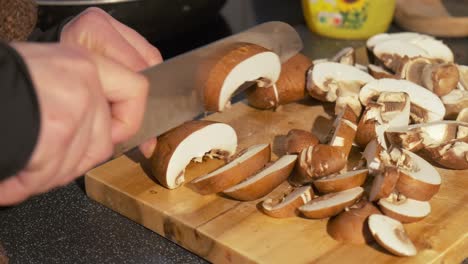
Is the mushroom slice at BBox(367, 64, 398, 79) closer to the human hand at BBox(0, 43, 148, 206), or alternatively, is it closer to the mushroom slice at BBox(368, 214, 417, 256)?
the mushroom slice at BBox(368, 214, 417, 256)

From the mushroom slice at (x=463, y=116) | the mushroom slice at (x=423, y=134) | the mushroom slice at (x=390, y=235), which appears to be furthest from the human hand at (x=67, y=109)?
the mushroom slice at (x=463, y=116)

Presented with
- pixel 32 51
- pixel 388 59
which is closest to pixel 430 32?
pixel 388 59

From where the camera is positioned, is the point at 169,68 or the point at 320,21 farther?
the point at 320,21

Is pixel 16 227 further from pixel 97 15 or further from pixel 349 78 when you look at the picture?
pixel 349 78

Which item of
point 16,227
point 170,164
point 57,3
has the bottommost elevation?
point 16,227

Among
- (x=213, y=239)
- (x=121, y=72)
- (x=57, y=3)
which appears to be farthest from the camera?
(x=57, y=3)

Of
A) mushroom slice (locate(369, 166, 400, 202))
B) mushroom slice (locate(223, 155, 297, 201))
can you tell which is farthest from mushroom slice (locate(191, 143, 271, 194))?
mushroom slice (locate(369, 166, 400, 202))

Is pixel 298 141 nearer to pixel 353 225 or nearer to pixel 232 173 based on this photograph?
pixel 232 173
